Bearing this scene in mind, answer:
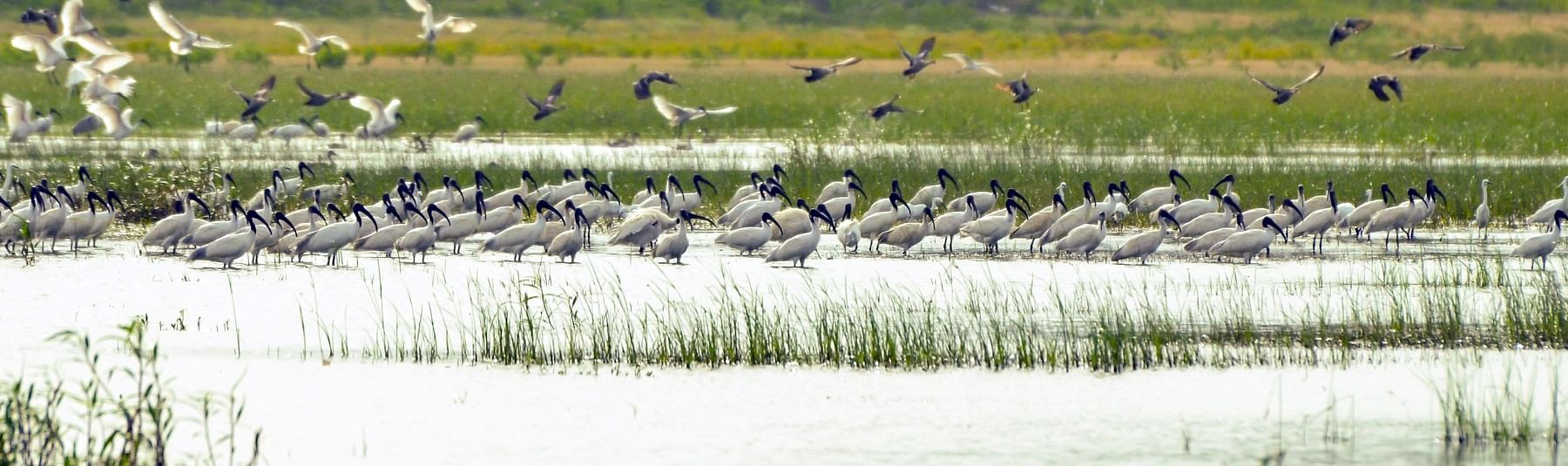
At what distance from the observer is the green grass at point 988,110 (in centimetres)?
3078

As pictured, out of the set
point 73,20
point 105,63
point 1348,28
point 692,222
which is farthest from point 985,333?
point 105,63

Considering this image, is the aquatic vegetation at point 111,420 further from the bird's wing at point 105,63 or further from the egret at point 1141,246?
the bird's wing at point 105,63

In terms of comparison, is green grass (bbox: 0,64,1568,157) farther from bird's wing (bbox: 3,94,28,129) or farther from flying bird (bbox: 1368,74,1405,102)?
bird's wing (bbox: 3,94,28,129)

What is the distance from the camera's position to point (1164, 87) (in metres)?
54.9

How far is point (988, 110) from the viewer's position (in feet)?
141

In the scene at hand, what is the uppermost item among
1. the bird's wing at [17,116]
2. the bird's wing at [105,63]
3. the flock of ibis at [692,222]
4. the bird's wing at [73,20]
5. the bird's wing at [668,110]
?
the bird's wing at [73,20]

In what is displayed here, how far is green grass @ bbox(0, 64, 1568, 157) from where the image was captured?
101 ft

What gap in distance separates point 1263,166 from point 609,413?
1639 cm

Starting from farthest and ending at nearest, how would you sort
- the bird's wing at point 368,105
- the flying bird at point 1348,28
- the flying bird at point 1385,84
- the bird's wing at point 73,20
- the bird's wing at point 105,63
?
the bird's wing at point 368,105 < the bird's wing at point 105,63 < the bird's wing at point 73,20 < the flying bird at point 1348,28 < the flying bird at point 1385,84

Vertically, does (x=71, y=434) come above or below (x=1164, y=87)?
below

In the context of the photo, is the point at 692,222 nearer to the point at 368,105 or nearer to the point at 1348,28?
the point at 1348,28

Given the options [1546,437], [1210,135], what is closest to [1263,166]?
[1210,135]

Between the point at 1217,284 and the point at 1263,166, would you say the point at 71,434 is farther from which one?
the point at 1263,166

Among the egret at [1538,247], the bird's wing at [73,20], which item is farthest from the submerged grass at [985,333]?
the bird's wing at [73,20]
